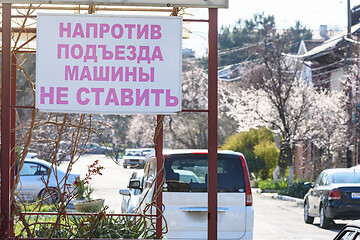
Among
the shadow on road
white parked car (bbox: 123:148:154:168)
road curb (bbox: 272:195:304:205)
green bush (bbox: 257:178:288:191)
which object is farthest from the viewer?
white parked car (bbox: 123:148:154:168)

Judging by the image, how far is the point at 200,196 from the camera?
33.2 feet

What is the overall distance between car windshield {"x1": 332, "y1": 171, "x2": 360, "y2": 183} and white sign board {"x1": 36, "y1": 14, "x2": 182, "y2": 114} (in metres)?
12.8

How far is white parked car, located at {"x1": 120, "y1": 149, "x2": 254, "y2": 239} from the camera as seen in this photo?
9867 mm

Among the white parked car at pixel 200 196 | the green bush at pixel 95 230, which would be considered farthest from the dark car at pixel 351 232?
the white parked car at pixel 200 196

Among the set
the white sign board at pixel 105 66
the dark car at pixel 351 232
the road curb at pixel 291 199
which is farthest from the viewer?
the road curb at pixel 291 199

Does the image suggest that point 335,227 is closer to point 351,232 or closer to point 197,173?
point 197,173

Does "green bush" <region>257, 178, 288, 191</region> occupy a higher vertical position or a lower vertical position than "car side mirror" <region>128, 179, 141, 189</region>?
lower

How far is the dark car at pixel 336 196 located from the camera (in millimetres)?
17172

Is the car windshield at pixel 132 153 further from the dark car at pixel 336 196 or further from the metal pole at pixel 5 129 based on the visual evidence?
the metal pole at pixel 5 129

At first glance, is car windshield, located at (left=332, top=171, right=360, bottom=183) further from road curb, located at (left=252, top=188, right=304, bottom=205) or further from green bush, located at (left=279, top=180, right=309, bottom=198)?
green bush, located at (left=279, top=180, right=309, bottom=198)

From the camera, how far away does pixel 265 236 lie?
1579cm

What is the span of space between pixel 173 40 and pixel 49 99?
124cm

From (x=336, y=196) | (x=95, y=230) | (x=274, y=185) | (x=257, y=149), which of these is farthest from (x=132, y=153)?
(x=95, y=230)

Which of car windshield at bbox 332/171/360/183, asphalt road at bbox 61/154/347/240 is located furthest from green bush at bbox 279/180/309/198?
A: car windshield at bbox 332/171/360/183
